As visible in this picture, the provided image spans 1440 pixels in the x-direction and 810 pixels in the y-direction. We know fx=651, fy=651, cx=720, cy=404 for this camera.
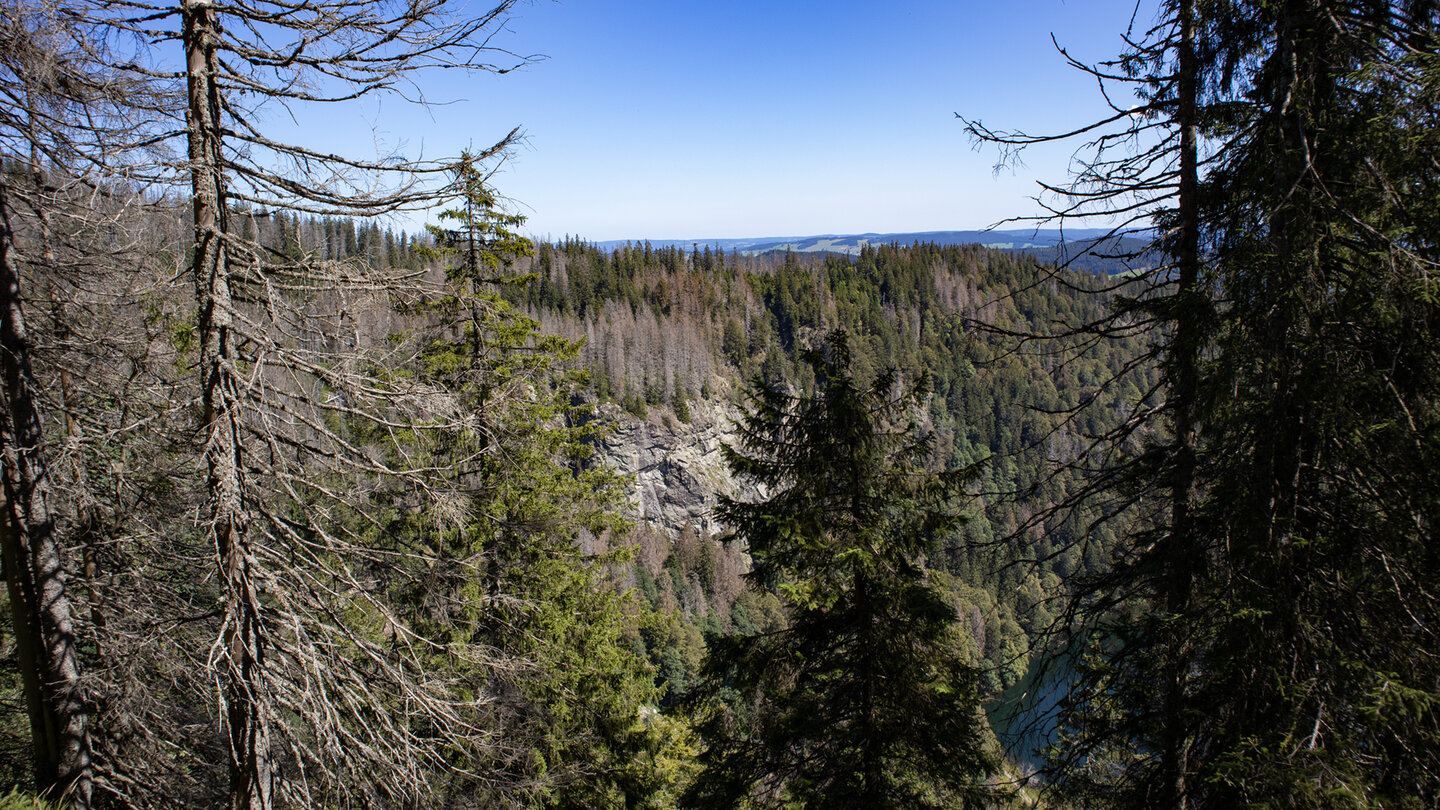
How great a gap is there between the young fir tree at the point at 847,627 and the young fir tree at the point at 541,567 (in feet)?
8.89

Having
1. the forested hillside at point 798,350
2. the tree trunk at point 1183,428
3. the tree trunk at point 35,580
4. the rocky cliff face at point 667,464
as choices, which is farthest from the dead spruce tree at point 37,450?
the rocky cliff face at point 667,464

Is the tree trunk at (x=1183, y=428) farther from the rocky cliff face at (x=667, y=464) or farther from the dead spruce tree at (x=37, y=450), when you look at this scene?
the rocky cliff face at (x=667, y=464)

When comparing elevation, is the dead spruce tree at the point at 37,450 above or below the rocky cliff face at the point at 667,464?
above

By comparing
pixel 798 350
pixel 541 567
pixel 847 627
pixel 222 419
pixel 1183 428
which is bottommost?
pixel 541 567

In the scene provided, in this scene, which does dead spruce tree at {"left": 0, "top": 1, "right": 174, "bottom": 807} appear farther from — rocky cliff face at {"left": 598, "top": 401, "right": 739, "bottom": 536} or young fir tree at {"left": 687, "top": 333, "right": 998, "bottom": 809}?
rocky cliff face at {"left": 598, "top": 401, "right": 739, "bottom": 536}

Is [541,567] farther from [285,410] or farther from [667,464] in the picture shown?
[667,464]

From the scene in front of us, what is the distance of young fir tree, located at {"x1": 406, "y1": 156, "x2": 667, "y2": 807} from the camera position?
7988mm

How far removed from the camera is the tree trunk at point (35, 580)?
4.18 metres

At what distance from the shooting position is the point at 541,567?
8.55m

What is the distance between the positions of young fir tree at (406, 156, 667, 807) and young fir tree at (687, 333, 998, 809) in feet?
8.89

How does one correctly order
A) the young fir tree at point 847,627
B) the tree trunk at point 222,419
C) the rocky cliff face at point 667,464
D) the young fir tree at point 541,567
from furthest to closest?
the rocky cliff face at point 667,464 → the young fir tree at point 541,567 → the young fir tree at point 847,627 → the tree trunk at point 222,419

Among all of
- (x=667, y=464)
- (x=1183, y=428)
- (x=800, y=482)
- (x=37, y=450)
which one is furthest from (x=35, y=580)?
(x=667, y=464)

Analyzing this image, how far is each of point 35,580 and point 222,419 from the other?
2555 millimetres

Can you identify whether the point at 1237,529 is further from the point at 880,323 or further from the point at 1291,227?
the point at 880,323
